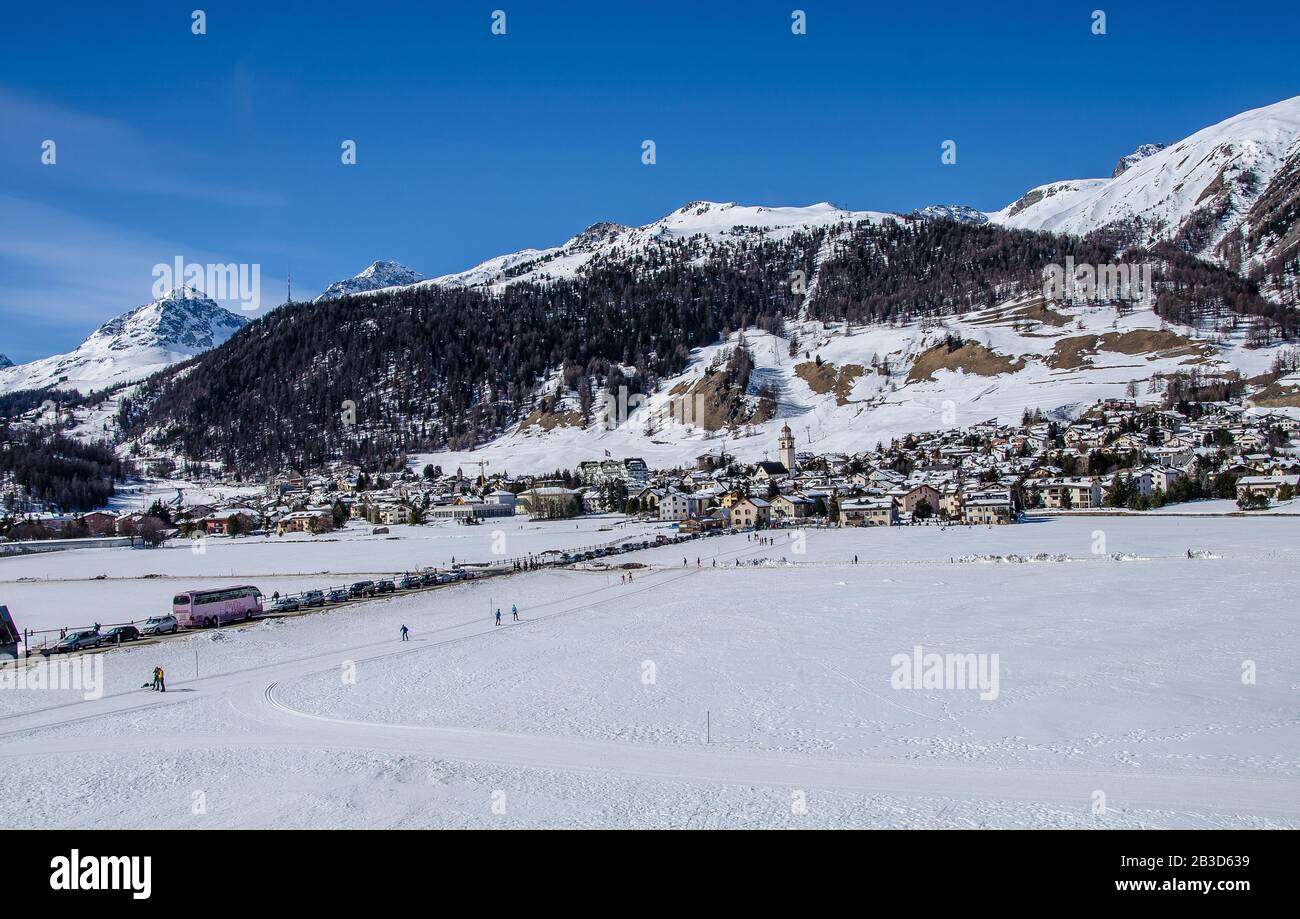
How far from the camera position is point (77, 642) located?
29.0 meters

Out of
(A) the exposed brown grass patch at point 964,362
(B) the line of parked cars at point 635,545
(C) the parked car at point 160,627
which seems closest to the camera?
(C) the parked car at point 160,627

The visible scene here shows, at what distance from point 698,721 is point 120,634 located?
23516mm

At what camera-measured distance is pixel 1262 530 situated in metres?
59.9

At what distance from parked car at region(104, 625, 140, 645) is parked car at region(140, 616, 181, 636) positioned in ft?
1.65

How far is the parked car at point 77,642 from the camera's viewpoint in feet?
93.2

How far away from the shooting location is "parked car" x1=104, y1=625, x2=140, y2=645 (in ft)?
97.8

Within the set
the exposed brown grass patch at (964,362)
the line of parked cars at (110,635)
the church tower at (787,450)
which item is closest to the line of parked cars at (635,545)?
the line of parked cars at (110,635)

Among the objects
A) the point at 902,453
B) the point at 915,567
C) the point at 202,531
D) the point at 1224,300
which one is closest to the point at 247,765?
the point at 915,567

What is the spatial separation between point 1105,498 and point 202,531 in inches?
4342

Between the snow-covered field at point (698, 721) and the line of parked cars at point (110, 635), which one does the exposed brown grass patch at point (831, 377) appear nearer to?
the snow-covered field at point (698, 721)

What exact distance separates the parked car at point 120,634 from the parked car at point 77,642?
0.24m

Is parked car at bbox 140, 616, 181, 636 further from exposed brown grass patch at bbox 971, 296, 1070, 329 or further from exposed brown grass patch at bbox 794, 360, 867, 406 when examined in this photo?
exposed brown grass patch at bbox 971, 296, 1070, 329
